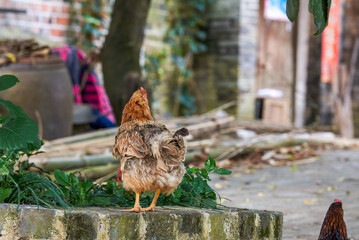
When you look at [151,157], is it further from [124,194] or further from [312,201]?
[312,201]

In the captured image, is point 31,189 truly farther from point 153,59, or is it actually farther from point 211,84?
point 211,84

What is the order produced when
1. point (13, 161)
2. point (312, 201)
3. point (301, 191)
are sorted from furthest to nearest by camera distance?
point (301, 191)
point (312, 201)
point (13, 161)

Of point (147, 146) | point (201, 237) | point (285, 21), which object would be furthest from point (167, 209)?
point (285, 21)

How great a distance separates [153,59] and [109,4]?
1133 mm

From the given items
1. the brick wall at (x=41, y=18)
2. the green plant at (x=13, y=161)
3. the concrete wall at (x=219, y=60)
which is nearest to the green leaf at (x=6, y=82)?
the green plant at (x=13, y=161)

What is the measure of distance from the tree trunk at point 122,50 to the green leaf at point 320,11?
346 cm

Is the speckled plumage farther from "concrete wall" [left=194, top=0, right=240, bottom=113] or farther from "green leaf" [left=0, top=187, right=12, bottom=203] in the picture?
"concrete wall" [left=194, top=0, right=240, bottom=113]

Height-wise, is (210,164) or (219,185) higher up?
(210,164)

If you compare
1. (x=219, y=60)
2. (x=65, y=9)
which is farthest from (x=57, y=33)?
(x=219, y=60)

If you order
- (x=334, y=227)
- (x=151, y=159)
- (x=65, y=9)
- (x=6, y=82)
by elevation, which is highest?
(x=65, y=9)

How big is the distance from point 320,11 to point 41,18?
557 cm

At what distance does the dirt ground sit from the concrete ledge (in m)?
0.85

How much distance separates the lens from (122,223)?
6.72ft

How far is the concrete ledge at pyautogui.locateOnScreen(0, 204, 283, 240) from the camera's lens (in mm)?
1985
